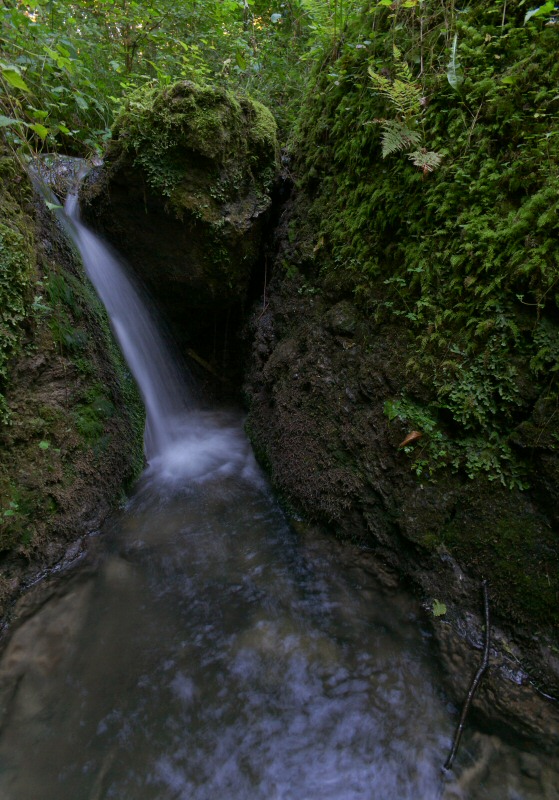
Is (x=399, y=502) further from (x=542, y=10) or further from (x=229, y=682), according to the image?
(x=542, y=10)

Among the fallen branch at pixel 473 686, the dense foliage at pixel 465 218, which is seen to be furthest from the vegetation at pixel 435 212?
the fallen branch at pixel 473 686

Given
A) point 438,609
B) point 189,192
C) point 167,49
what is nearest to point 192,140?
point 189,192

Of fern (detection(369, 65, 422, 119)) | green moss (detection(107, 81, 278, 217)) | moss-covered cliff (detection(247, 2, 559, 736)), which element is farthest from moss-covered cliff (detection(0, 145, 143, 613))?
fern (detection(369, 65, 422, 119))

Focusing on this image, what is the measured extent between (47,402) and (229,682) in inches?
98.8

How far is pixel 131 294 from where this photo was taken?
5164 millimetres

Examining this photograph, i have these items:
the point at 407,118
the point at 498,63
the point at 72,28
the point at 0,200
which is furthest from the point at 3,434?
the point at 72,28

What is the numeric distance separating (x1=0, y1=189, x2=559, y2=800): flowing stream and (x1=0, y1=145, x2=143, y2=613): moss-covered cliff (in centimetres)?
35

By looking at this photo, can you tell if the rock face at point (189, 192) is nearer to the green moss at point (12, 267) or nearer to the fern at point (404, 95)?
the green moss at point (12, 267)

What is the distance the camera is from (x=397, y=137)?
2967 millimetres

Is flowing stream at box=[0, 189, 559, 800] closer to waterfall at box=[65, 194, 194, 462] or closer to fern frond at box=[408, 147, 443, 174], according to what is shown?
waterfall at box=[65, 194, 194, 462]

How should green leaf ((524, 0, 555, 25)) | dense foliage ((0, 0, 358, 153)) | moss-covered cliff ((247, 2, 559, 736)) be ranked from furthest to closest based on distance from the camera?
dense foliage ((0, 0, 358, 153)), moss-covered cliff ((247, 2, 559, 736)), green leaf ((524, 0, 555, 25))

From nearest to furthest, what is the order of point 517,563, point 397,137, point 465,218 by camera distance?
point 517,563 → point 465,218 → point 397,137

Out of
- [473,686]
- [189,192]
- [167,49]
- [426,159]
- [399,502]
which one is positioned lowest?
[473,686]

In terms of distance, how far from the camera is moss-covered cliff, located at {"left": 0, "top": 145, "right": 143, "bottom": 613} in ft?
9.57
